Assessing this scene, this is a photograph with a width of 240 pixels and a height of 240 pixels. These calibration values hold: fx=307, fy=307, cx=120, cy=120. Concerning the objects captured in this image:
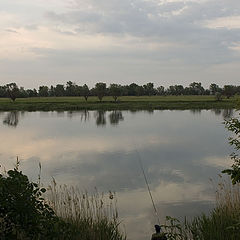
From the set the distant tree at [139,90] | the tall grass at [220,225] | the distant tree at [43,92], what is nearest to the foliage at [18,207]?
the tall grass at [220,225]

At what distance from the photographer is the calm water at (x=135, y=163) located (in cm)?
1081

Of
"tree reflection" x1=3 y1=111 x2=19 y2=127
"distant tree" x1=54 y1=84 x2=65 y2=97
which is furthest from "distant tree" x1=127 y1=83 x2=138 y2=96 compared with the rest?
"tree reflection" x1=3 y1=111 x2=19 y2=127

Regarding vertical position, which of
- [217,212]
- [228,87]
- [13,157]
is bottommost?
[13,157]

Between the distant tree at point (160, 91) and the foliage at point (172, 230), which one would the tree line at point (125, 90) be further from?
the foliage at point (172, 230)

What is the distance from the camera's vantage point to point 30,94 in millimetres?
132375

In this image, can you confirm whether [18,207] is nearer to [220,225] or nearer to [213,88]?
[220,225]

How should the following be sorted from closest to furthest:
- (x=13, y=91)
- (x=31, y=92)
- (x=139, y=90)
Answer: (x=13, y=91) < (x=31, y=92) < (x=139, y=90)

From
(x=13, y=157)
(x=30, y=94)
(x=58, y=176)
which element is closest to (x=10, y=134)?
(x=13, y=157)

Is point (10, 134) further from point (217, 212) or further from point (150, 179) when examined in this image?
point (217, 212)

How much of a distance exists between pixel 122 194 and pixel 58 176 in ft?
13.9

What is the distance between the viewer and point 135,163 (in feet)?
59.3

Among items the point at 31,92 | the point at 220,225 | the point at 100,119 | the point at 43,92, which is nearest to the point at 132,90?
the point at 43,92

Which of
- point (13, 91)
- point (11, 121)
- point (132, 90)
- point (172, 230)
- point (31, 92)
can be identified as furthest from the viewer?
point (132, 90)

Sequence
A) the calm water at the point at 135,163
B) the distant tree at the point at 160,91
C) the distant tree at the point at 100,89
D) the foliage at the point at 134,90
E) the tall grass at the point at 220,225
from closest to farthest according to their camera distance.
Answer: the tall grass at the point at 220,225, the calm water at the point at 135,163, the distant tree at the point at 100,89, the foliage at the point at 134,90, the distant tree at the point at 160,91
